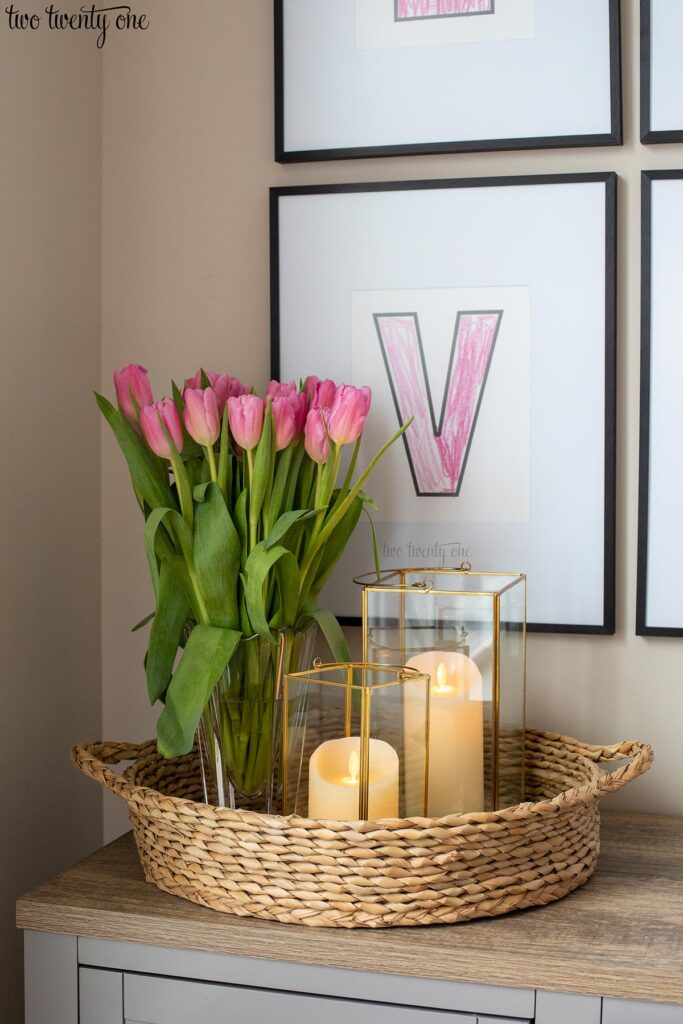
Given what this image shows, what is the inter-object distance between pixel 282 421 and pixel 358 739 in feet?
1.03

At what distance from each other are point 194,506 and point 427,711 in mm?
303

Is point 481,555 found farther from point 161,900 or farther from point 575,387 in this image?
point 161,900

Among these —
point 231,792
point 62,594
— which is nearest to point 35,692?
point 62,594

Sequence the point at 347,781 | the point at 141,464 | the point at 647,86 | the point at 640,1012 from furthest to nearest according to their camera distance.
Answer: the point at 647,86, the point at 141,464, the point at 347,781, the point at 640,1012

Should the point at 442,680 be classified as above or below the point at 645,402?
below

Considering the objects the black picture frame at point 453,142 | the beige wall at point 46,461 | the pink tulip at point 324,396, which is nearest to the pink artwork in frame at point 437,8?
the black picture frame at point 453,142

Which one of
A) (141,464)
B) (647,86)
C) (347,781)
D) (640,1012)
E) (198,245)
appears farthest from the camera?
(198,245)

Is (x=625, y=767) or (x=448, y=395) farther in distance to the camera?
(x=448, y=395)

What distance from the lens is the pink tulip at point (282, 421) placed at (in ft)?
3.26

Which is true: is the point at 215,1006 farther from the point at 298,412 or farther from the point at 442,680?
the point at 298,412

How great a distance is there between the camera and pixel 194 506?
1009mm

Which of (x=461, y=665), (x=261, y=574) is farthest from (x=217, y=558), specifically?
(x=461, y=665)

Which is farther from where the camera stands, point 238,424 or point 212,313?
point 212,313

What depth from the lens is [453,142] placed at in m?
1.25
